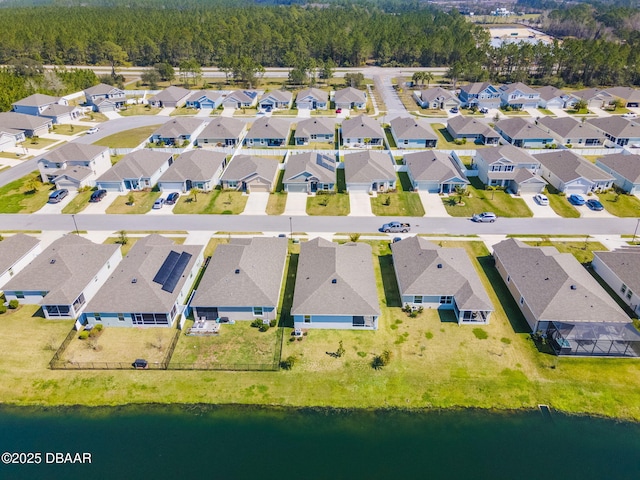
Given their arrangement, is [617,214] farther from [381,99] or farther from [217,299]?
[381,99]

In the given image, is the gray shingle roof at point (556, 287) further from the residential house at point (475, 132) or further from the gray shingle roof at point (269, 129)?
the gray shingle roof at point (269, 129)

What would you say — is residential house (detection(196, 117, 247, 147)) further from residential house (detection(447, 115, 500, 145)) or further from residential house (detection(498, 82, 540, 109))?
residential house (detection(498, 82, 540, 109))

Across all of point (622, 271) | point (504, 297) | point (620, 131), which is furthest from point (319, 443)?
point (620, 131)

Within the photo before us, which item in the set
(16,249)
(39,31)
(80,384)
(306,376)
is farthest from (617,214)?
(39,31)

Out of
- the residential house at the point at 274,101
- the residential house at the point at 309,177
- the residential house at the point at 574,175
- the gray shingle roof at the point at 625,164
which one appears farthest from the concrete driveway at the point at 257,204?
the gray shingle roof at the point at 625,164

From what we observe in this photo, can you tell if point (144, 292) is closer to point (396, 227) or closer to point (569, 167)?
point (396, 227)

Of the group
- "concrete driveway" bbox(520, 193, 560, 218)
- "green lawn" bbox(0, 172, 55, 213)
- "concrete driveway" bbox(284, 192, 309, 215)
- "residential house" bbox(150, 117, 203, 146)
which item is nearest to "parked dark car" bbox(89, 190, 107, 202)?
"green lawn" bbox(0, 172, 55, 213)

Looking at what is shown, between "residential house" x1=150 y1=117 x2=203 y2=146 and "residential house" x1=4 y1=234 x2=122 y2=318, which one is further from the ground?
"residential house" x1=150 y1=117 x2=203 y2=146

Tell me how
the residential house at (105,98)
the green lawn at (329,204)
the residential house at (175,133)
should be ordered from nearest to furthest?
the green lawn at (329,204)
the residential house at (175,133)
the residential house at (105,98)
